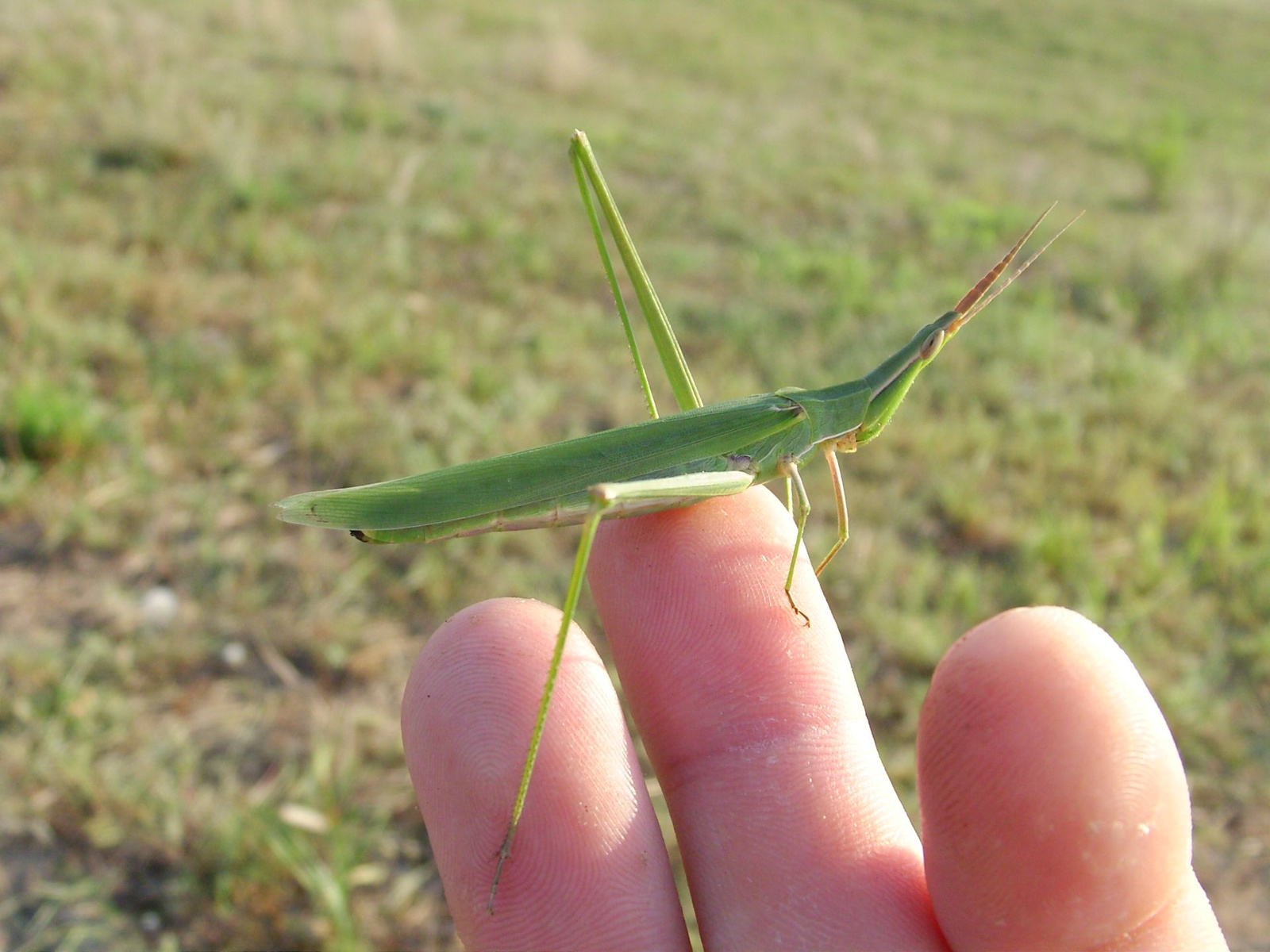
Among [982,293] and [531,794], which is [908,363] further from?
[531,794]

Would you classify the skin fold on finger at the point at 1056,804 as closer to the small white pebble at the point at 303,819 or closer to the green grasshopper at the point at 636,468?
the green grasshopper at the point at 636,468

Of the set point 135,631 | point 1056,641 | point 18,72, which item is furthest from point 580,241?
point 1056,641

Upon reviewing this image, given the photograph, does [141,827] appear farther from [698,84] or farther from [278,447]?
[698,84]

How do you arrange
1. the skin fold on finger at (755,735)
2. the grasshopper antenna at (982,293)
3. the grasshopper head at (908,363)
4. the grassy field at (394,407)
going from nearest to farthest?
1. the skin fold on finger at (755,735)
2. the grasshopper antenna at (982,293)
3. the grasshopper head at (908,363)
4. the grassy field at (394,407)

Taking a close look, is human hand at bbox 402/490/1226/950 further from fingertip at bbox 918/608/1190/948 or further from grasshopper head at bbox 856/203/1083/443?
grasshopper head at bbox 856/203/1083/443

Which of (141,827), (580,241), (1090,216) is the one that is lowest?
(141,827)

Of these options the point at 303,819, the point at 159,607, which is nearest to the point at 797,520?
the point at 303,819

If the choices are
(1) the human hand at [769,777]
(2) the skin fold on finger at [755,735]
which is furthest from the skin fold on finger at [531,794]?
(2) the skin fold on finger at [755,735]
